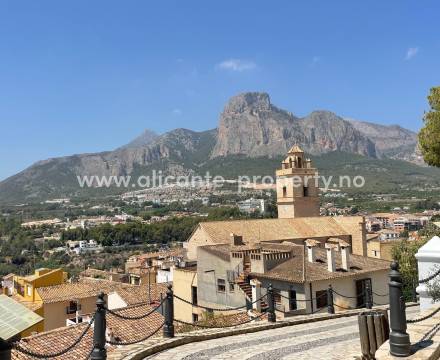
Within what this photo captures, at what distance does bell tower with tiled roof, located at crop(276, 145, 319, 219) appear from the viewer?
43.3 m

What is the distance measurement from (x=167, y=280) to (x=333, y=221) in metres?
14.1

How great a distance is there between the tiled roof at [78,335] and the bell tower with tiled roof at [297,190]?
1005 inches

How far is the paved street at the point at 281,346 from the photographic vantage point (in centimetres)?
748

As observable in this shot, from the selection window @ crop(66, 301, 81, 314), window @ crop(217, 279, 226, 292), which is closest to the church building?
window @ crop(217, 279, 226, 292)

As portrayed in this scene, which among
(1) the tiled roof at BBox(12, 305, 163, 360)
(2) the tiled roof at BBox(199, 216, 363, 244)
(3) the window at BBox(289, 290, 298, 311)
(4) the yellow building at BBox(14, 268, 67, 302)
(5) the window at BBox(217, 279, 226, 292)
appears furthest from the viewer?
(2) the tiled roof at BBox(199, 216, 363, 244)

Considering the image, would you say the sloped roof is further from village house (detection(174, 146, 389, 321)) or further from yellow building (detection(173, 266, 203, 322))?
village house (detection(174, 146, 389, 321))

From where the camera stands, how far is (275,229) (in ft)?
116

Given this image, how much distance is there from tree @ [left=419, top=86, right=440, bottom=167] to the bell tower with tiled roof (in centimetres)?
2765

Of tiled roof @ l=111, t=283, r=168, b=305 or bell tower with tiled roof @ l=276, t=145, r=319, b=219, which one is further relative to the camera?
bell tower with tiled roof @ l=276, t=145, r=319, b=219

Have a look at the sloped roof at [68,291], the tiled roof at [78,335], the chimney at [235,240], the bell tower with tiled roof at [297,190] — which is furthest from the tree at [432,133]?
the bell tower with tiled roof at [297,190]

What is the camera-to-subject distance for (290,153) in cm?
4519

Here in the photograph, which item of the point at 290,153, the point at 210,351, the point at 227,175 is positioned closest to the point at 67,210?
the point at 227,175

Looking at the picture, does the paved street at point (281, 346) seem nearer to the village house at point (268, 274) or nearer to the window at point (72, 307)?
the village house at point (268, 274)

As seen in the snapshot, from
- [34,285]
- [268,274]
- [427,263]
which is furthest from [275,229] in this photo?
[427,263]
